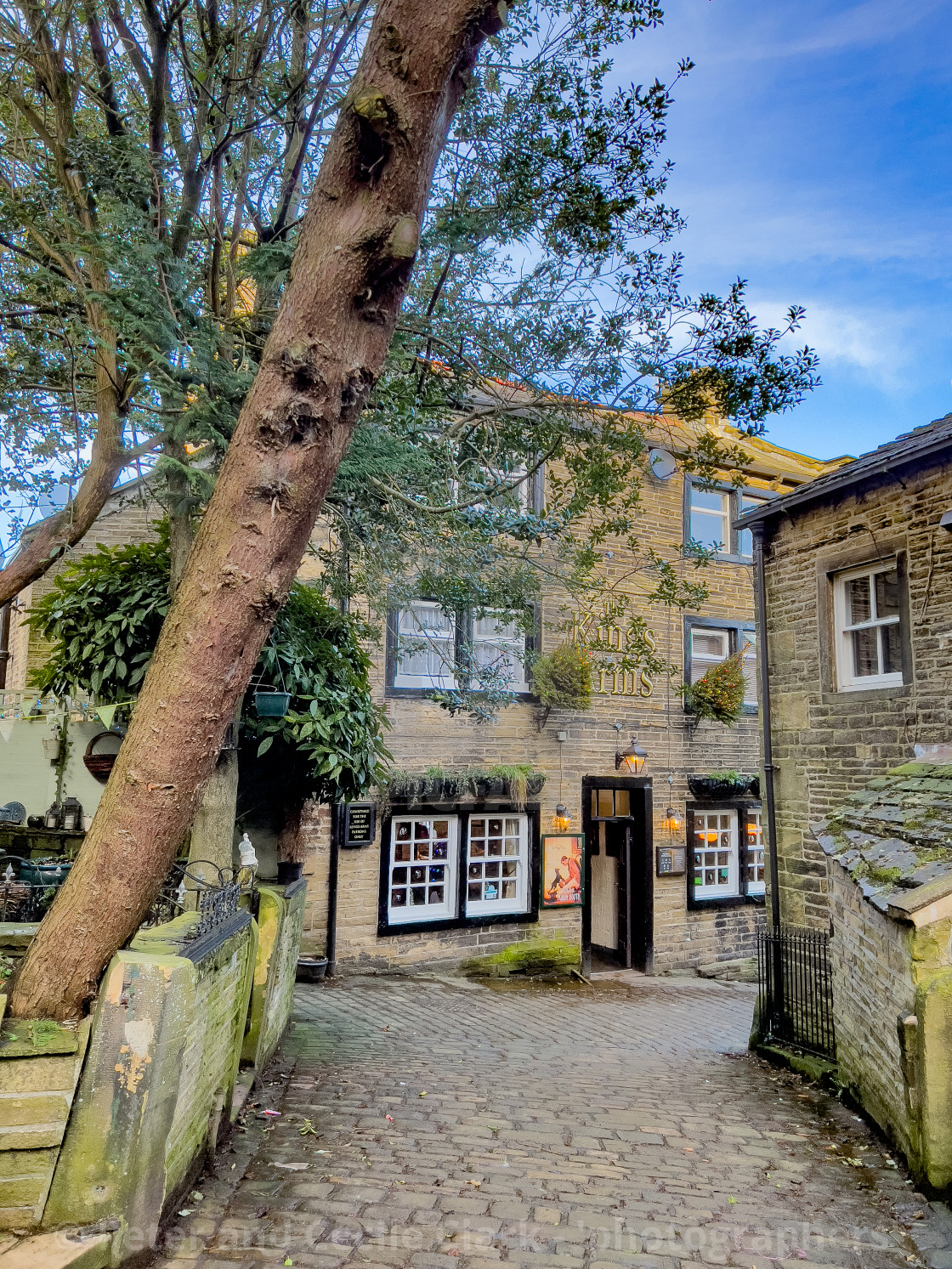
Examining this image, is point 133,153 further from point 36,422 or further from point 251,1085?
point 251,1085

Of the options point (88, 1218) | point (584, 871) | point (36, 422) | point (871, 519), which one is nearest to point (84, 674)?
point (36, 422)

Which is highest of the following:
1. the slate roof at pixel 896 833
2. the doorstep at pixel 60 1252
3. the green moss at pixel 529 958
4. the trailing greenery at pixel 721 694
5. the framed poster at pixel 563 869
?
the trailing greenery at pixel 721 694

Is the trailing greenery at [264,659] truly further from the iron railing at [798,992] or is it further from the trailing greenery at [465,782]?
the iron railing at [798,992]

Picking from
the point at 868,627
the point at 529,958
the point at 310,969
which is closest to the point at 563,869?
the point at 529,958

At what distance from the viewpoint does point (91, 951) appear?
378 cm

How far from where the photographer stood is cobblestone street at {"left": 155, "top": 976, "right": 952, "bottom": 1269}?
12.8 feet

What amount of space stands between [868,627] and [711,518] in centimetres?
650

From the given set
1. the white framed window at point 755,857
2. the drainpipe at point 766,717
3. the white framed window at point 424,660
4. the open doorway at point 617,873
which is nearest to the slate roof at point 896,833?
the drainpipe at point 766,717

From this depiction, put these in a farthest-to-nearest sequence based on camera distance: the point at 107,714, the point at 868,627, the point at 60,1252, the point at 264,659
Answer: the point at 868,627 < the point at 264,659 < the point at 107,714 < the point at 60,1252

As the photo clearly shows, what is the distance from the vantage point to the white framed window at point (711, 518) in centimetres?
1563

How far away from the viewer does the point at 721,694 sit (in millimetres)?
14625

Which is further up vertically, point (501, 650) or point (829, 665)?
point (501, 650)

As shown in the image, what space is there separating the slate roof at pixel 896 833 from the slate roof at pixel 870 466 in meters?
3.09

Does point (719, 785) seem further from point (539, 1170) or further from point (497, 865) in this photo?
point (539, 1170)
